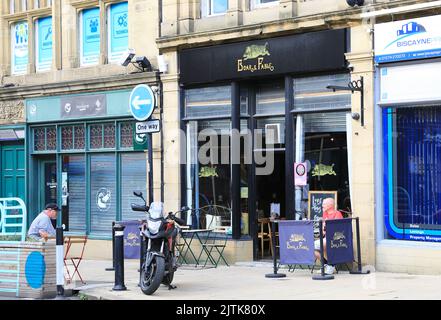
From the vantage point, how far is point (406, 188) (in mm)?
14484

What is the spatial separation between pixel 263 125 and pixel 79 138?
564 centimetres

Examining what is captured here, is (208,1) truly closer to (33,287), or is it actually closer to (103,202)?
(103,202)

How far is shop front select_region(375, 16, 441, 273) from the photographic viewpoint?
13.9 meters

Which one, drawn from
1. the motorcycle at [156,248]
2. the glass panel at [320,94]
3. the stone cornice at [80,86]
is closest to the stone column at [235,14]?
the glass panel at [320,94]

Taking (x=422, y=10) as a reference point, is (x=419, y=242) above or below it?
below

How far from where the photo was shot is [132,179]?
63.1ft

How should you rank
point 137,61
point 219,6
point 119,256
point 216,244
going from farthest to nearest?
point 137,61 → point 219,6 → point 216,244 → point 119,256

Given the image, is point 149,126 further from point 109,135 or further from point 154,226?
point 109,135

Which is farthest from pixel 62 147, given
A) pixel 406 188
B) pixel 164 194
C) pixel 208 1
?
pixel 406 188

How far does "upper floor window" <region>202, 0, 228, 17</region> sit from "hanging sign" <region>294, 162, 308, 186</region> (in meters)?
4.03

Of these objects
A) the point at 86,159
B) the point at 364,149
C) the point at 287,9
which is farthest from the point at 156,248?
the point at 86,159

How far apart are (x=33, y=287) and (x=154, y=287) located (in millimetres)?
1919

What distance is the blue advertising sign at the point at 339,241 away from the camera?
45.3ft

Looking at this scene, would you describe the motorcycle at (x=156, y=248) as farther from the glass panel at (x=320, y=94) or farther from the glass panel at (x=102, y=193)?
the glass panel at (x=102, y=193)
